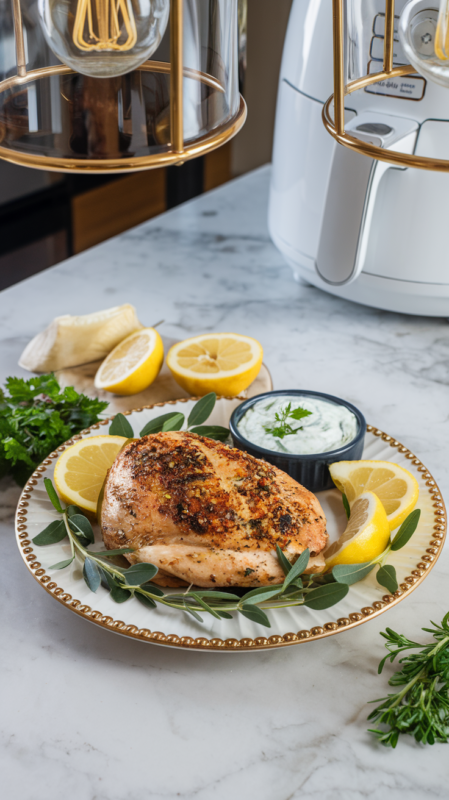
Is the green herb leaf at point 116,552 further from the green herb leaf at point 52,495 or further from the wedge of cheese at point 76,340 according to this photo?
the wedge of cheese at point 76,340

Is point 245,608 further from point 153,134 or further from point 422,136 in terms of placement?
point 422,136

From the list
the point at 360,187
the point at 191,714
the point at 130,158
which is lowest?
the point at 191,714

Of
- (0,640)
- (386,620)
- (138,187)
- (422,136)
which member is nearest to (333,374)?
(422,136)

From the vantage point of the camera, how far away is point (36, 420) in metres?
0.77

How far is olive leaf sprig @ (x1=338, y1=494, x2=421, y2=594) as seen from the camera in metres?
0.56

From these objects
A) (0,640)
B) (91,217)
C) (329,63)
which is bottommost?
(91,217)

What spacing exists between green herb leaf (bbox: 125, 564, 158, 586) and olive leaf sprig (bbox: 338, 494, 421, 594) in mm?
139

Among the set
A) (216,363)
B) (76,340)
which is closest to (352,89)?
(216,363)

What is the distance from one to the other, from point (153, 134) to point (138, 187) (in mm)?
2368

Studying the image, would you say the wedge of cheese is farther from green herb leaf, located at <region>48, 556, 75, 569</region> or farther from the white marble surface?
green herb leaf, located at <region>48, 556, 75, 569</region>

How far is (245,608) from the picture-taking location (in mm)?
530

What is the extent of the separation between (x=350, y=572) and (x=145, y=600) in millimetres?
160

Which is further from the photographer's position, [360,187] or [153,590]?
[360,187]

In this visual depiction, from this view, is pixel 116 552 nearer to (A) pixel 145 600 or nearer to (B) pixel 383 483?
(A) pixel 145 600
